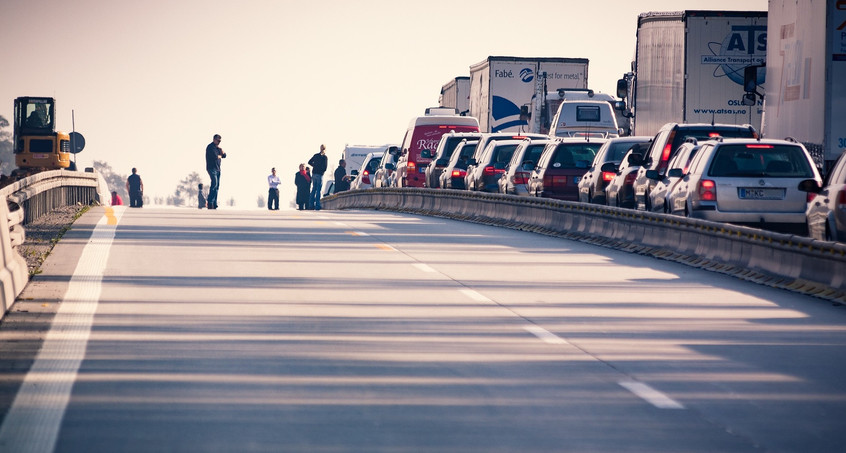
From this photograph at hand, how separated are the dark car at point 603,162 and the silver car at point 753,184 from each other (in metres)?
6.75

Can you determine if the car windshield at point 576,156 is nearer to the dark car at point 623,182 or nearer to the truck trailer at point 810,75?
the dark car at point 623,182

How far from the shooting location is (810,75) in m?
21.9

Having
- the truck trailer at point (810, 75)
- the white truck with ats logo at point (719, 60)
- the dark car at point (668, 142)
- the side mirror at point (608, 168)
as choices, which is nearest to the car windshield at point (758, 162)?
the truck trailer at point (810, 75)

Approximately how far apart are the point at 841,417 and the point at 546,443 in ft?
6.06

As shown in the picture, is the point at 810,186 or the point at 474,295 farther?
the point at 810,186

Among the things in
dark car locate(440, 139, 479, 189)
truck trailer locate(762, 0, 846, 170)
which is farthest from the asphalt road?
dark car locate(440, 139, 479, 189)

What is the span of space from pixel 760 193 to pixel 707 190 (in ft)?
2.31

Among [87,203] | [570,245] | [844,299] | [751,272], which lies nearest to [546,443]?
[844,299]

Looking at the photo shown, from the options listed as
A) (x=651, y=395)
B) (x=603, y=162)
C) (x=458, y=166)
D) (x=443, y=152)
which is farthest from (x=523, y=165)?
(x=651, y=395)

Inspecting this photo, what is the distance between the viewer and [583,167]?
2959 centimetres

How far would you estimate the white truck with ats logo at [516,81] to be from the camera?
47844 millimetres

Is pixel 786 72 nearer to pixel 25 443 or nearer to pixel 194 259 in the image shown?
pixel 194 259

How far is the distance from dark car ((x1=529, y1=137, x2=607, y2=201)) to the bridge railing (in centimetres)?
980

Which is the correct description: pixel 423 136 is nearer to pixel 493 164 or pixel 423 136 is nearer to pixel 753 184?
pixel 493 164
